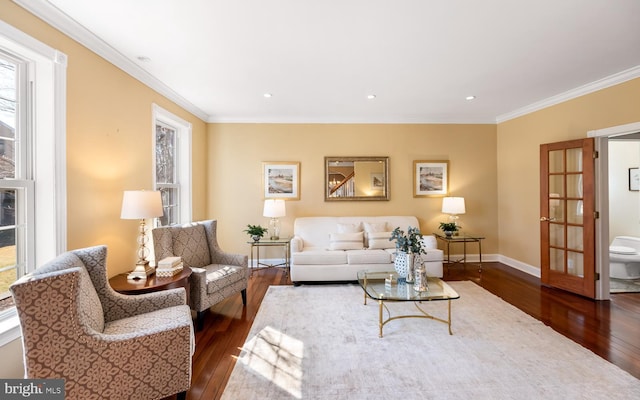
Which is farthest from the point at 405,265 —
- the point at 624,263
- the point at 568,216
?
the point at 624,263

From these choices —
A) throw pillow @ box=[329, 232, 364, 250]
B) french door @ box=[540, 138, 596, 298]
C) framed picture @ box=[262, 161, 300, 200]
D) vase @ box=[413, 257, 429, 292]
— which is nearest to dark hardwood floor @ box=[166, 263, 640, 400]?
french door @ box=[540, 138, 596, 298]

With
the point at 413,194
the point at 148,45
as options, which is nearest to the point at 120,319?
the point at 148,45

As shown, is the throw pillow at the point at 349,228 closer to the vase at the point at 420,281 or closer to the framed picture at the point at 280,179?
the framed picture at the point at 280,179

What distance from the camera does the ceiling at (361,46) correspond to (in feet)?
6.63

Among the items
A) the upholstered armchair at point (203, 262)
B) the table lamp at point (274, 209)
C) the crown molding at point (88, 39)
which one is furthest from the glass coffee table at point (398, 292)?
the crown molding at point (88, 39)

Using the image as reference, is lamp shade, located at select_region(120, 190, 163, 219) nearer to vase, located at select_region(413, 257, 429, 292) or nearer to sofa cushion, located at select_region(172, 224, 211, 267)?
sofa cushion, located at select_region(172, 224, 211, 267)

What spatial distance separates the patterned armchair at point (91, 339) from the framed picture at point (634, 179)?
722 cm

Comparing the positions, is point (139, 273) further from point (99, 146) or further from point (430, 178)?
point (430, 178)

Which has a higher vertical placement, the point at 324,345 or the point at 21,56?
the point at 21,56

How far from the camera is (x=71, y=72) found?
2.21 metres

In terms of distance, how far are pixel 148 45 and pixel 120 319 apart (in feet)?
7.66

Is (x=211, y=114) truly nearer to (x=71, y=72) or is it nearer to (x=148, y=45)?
(x=148, y=45)

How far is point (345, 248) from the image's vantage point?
14.2 ft

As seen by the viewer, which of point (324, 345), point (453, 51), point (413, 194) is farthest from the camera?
point (413, 194)
